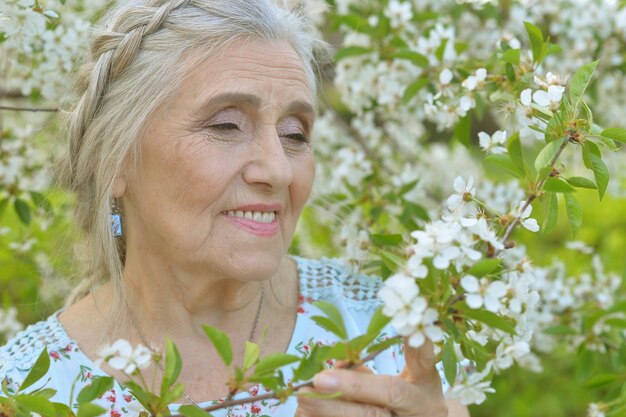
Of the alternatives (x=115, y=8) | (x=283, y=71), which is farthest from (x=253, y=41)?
(x=115, y=8)

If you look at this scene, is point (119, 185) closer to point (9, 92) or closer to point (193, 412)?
point (193, 412)

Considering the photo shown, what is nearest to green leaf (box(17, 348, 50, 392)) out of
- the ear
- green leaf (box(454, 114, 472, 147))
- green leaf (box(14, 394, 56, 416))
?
green leaf (box(14, 394, 56, 416))

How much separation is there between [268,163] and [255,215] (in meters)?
0.13

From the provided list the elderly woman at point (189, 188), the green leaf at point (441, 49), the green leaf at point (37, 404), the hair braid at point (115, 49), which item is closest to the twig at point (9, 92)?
the elderly woman at point (189, 188)

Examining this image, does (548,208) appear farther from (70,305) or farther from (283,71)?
(70,305)

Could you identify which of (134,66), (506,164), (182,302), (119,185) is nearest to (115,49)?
(134,66)

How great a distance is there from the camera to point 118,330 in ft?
6.93

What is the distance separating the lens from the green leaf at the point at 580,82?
5.14ft

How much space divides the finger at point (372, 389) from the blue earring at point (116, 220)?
3.10 ft

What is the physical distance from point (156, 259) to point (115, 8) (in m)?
0.68

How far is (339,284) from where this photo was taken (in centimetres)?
234

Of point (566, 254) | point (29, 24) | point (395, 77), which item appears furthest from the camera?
point (566, 254)

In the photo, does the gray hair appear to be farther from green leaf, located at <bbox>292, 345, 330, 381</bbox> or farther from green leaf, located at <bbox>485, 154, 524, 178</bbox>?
green leaf, located at <bbox>292, 345, 330, 381</bbox>

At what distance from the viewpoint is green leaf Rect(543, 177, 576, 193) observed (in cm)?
145
